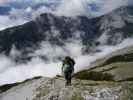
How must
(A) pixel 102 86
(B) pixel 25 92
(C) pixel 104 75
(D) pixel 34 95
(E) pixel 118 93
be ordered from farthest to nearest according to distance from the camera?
(C) pixel 104 75, (B) pixel 25 92, (D) pixel 34 95, (A) pixel 102 86, (E) pixel 118 93

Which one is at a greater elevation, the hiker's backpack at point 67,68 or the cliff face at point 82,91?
the hiker's backpack at point 67,68

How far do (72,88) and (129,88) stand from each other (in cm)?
742

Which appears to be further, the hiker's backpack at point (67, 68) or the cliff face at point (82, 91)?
the hiker's backpack at point (67, 68)

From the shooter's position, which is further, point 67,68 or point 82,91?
point 82,91

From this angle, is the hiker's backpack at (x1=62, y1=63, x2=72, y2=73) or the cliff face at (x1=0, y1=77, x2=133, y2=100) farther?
the hiker's backpack at (x1=62, y1=63, x2=72, y2=73)

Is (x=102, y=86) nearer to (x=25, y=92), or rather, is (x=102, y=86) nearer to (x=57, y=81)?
(x=57, y=81)

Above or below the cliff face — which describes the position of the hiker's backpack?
above

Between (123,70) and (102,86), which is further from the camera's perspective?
(123,70)

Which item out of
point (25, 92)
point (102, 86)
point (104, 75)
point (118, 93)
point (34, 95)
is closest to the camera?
point (118, 93)

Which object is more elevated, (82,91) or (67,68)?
(67,68)

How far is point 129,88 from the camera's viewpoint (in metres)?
39.8

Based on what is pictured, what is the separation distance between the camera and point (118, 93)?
39.4m

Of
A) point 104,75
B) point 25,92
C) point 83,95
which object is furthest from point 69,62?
point 104,75

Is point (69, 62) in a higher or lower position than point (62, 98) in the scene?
higher
